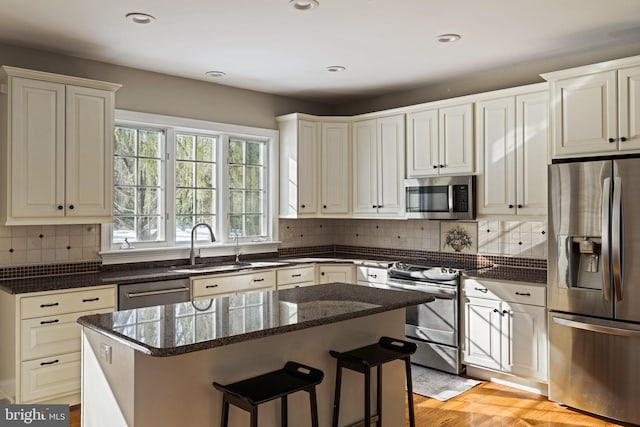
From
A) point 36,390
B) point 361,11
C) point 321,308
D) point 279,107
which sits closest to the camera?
point 321,308

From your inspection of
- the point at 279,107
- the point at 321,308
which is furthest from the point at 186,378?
the point at 279,107

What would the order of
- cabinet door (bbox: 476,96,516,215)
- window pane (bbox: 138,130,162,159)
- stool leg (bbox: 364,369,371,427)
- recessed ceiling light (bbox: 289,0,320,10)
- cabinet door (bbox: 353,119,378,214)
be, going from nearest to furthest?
stool leg (bbox: 364,369,371,427) → recessed ceiling light (bbox: 289,0,320,10) → cabinet door (bbox: 476,96,516,215) → window pane (bbox: 138,130,162,159) → cabinet door (bbox: 353,119,378,214)

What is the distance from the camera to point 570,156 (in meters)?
3.66

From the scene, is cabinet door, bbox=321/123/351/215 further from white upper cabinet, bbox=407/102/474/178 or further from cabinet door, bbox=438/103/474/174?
cabinet door, bbox=438/103/474/174

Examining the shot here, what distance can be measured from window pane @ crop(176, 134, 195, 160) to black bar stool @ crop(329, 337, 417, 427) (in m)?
2.84

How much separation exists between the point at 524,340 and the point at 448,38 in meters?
2.32

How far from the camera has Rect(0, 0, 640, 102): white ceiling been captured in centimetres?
317

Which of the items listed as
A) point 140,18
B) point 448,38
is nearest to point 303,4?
point 140,18

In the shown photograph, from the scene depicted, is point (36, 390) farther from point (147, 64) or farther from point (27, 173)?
point (147, 64)

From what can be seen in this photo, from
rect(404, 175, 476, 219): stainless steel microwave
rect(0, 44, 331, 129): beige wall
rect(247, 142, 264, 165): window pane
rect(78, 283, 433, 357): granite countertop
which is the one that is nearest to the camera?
rect(78, 283, 433, 357): granite countertop

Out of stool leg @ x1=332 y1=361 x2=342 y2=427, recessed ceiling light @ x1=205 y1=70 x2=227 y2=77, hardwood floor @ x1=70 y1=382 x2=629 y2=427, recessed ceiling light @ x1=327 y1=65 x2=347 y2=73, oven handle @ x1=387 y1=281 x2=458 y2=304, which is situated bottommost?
hardwood floor @ x1=70 y1=382 x2=629 y2=427

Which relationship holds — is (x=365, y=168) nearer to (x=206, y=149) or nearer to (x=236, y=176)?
(x=236, y=176)

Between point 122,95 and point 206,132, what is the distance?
849mm

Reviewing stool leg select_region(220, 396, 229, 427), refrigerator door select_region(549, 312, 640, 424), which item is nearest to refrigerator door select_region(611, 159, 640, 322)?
refrigerator door select_region(549, 312, 640, 424)
